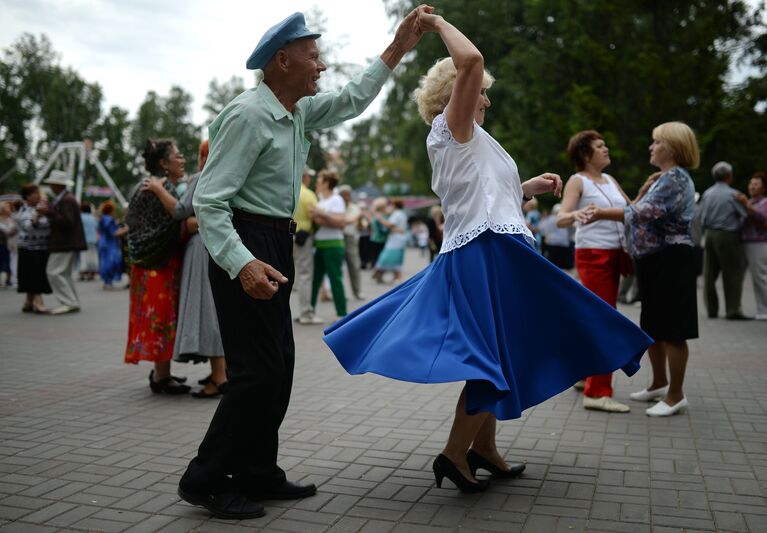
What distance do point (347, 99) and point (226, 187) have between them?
0.94 m

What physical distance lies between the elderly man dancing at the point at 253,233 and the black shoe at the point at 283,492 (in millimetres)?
69

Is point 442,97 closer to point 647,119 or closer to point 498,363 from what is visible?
point 498,363

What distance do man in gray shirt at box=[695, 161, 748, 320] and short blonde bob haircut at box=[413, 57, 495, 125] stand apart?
28.7 ft

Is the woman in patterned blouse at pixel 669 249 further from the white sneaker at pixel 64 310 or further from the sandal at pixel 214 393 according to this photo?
the white sneaker at pixel 64 310

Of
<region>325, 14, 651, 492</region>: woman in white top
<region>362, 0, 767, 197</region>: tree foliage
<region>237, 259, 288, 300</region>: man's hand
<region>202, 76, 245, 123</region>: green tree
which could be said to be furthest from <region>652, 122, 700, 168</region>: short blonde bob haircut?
<region>202, 76, 245, 123</region>: green tree

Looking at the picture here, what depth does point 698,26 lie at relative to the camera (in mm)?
22172

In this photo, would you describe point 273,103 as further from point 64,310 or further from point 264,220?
point 64,310

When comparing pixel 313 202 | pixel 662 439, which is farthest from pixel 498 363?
pixel 313 202

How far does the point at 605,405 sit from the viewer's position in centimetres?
589

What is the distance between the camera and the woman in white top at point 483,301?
3.74 m

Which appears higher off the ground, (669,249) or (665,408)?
→ (669,249)

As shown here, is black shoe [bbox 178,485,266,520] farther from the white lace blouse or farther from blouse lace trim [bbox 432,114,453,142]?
blouse lace trim [bbox 432,114,453,142]

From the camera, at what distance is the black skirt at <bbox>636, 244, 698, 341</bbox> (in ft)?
18.6

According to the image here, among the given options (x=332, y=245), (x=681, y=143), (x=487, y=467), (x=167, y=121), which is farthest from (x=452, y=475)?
(x=167, y=121)
